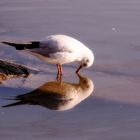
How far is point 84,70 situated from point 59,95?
1.13m

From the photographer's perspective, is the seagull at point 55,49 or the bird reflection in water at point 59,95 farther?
the seagull at point 55,49

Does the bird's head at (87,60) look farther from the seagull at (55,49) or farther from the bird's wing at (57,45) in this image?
the bird's wing at (57,45)

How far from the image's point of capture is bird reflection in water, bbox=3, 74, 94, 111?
692cm

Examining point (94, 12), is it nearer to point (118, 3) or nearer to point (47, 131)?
point (118, 3)

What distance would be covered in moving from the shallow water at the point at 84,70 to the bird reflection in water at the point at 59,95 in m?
0.09

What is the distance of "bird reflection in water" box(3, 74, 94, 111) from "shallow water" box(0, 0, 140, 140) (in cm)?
9

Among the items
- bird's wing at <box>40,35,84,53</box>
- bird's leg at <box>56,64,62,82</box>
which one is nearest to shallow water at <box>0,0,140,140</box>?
bird's leg at <box>56,64,62,82</box>

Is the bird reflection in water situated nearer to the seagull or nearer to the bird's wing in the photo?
the seagull

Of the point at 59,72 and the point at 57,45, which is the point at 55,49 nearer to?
the point at 57,45

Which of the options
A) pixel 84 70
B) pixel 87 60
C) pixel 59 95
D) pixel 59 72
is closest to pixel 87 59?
pixel 87 60

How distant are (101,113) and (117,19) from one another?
4.00m

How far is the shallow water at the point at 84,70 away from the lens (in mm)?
6172

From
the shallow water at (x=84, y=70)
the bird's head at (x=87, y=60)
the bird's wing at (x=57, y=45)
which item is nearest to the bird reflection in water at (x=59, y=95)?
the shallow water at (x=84, y=70)

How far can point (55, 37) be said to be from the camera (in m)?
7.93
